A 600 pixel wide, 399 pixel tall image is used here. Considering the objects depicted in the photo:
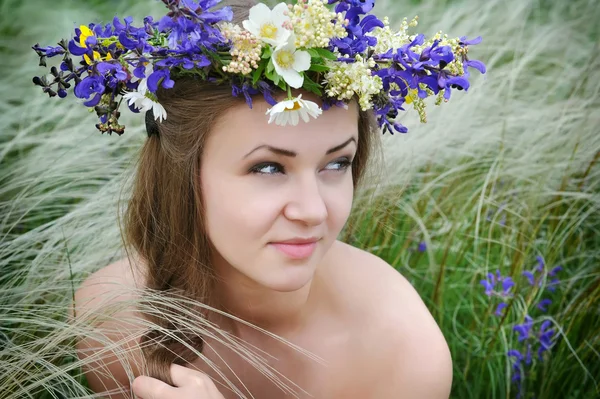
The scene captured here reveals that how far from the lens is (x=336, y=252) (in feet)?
7.95

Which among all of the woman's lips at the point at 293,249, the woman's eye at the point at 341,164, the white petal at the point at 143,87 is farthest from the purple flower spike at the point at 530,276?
the white petal at the point at 143,87

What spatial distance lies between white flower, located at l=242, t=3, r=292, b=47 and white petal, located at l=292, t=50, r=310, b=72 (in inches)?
2.3

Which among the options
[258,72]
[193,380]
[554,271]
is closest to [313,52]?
[258,72]

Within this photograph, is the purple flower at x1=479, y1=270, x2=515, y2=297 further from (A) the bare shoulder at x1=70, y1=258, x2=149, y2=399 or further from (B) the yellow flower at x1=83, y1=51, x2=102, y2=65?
(B) the yellow flower at x1=83, y1=51, x2=102, y2=65

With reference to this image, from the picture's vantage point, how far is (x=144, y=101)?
1943mm

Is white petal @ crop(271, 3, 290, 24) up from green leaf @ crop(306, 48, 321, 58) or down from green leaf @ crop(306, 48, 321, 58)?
up

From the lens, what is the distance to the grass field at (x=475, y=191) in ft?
10.3

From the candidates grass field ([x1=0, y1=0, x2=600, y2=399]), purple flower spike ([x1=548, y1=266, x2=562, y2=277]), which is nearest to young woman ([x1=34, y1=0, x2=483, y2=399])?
grass field ([x1=0, y1=0, x2=600, y2=399])

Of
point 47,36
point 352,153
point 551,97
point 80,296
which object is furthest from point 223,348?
point 551,97

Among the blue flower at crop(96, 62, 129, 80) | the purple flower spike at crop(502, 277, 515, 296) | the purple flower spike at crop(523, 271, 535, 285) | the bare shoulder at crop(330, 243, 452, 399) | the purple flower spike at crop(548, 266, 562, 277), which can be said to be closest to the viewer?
the blue flower at crop(96, 62, 129, 80)

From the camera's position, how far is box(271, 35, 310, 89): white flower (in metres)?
1.81

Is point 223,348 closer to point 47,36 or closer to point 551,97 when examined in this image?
point 47,36

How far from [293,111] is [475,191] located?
1849 mm

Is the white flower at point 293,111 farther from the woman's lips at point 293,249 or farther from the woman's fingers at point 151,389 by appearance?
the woman's fingers at point 151,389
